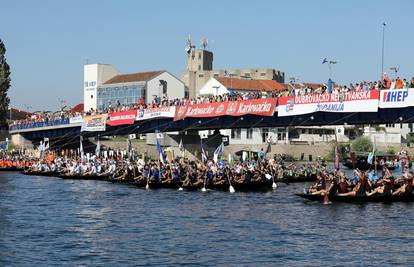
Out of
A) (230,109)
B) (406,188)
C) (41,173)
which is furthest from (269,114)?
(41,173)

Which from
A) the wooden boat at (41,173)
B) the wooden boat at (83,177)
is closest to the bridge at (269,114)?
the wooden boat at (83,177)

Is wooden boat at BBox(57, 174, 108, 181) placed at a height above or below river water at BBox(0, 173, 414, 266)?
above

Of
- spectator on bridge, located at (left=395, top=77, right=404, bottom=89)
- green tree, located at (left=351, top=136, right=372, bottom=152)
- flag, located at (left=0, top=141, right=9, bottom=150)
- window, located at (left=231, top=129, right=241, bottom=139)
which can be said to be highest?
spectator on bridge, located at (left=395, top=77, right=404, bottom=89)

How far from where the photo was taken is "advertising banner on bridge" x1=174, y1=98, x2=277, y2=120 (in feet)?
206

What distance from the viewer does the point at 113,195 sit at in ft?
181

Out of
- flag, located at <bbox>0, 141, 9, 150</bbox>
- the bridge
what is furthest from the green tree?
flag, located at <bbox>0, 141, 9, 150</bbox>

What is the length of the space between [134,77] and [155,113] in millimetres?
69207

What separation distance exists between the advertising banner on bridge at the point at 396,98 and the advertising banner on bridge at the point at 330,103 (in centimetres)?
51

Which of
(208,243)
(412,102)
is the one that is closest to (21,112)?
(412,102)

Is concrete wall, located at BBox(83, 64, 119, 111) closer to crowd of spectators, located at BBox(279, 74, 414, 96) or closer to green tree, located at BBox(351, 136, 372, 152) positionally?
green tree, located at BBox(351, 136, 372, 152)

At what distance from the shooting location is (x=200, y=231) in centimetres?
3659

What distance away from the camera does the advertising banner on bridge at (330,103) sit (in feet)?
174

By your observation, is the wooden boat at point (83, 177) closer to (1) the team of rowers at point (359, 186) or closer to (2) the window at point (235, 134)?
(1) the team of rowers at point (359, 186)

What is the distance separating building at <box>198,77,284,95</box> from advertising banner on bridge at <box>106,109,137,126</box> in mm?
→ 65005
